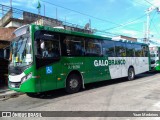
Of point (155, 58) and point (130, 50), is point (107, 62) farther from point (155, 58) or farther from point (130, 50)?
point (155, 58)

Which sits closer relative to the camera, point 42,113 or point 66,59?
point 42,113

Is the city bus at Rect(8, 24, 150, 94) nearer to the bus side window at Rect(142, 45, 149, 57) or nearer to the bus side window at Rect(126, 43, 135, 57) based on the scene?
the bus side window at Rect(126, 43, 135, 57)

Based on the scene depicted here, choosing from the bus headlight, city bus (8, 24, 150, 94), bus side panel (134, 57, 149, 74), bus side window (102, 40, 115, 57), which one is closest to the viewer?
the bus headlight

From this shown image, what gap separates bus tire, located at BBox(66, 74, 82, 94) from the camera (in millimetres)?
9656

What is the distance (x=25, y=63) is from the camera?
26.8ft

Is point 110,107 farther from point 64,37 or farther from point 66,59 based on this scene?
point 64,37

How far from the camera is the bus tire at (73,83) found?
966 cm

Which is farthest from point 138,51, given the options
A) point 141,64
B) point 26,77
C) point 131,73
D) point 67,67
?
point 26,77

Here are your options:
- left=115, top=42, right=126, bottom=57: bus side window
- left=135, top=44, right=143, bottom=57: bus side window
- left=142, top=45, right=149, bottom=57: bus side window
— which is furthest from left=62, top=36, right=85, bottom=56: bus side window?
left=142, top=45, right=149, bottom=57: bus side window

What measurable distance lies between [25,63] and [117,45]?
764 cm

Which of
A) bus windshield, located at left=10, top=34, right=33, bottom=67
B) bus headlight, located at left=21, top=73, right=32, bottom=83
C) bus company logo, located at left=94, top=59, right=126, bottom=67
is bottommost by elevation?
bus headlight, located at left=21, top=73, right=32, bottom=83

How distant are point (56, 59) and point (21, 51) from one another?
5.26 ft

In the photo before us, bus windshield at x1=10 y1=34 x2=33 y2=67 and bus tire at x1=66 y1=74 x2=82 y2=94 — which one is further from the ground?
bus windshield at x1=10 y1=34 x2=33 y2=67

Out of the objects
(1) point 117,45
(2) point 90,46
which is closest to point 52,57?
(2) point 90,46
